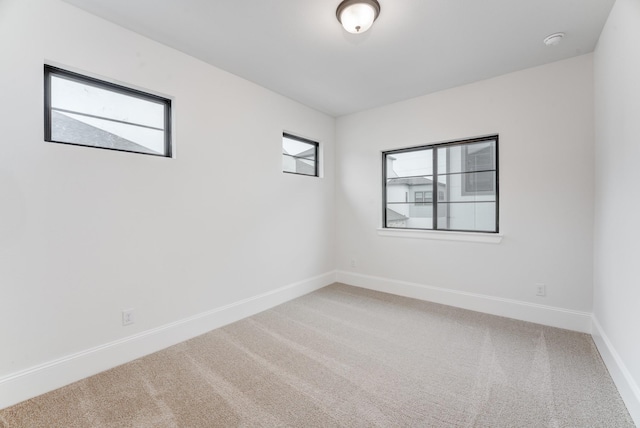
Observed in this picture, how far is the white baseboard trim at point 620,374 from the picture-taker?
159cm

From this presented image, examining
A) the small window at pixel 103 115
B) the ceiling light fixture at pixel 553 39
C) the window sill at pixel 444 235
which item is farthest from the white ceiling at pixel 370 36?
the window sill at pixel 444 235

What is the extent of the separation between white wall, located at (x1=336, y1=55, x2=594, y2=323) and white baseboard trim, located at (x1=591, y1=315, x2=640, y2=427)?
1.61ft

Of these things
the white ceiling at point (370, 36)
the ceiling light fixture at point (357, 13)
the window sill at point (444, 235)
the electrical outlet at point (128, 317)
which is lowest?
the electrical outlet at point (128, 317)

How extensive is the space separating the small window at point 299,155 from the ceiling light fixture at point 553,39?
2.83 meters

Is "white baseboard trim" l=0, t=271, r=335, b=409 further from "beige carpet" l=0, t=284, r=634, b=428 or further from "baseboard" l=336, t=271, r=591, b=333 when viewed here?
"baseboard" l=336, t=271, r=591, b=333

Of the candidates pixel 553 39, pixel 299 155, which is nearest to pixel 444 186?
pixel 553 39

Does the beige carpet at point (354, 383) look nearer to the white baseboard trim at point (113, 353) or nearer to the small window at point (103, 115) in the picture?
the white baseboard trim at point (113, 353)

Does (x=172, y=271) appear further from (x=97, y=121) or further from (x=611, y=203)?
(x=611, y=203)

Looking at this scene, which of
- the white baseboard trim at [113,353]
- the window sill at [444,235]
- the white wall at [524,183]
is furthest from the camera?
the window sill at [444,235]

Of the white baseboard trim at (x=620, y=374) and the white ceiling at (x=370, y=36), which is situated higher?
the white ceiling at (x=370, y=36)

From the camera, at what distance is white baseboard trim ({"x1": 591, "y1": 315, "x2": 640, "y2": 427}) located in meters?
1.59

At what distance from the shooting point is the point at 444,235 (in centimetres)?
350

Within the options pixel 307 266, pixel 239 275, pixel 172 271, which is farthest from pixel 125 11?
pixel 307 266

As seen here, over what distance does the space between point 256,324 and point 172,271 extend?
1018 millimetres
